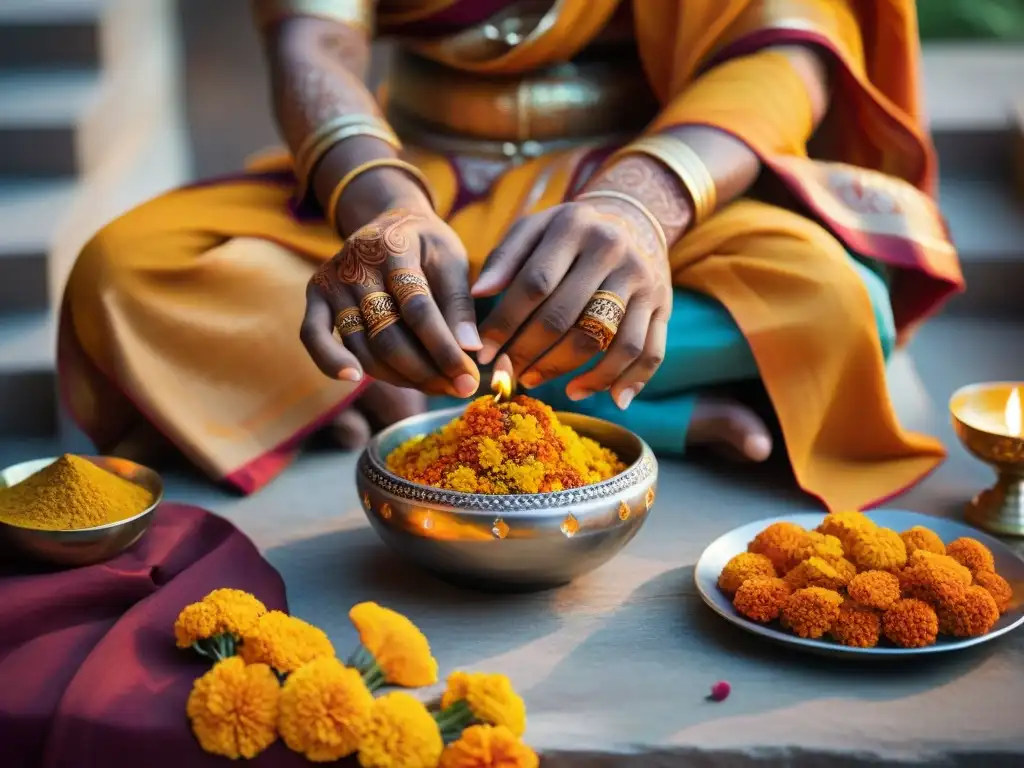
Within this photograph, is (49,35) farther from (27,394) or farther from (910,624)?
(910,624)

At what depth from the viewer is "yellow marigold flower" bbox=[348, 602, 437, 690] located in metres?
1.60

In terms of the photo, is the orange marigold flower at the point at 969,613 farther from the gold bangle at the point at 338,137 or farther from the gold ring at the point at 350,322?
the gold bangle at the point at 338,137

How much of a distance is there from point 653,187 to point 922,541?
0.69m

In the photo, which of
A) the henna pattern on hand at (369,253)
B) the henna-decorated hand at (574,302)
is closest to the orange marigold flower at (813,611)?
the henna-decorated hand at (574,302)

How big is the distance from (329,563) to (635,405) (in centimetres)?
62

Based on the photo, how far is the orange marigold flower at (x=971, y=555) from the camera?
5.87 ft

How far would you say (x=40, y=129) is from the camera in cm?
327

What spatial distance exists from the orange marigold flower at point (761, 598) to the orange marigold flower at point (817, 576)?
0.02m

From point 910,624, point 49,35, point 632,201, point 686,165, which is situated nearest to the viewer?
point 910,624

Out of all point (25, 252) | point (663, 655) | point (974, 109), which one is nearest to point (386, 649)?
point (663, 655)

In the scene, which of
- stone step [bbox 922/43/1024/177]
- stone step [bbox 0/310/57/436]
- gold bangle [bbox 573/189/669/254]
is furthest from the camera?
stone step [bbox 922/43/1024/177]

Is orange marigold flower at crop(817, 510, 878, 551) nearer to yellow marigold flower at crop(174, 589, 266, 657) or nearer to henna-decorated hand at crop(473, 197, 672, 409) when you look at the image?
henna-decorated hand at crop(473, 197, 672, 409)

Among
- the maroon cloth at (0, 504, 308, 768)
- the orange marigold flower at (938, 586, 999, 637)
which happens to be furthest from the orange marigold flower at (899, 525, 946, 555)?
the maroon cloth at (0, 504, 308, 768)

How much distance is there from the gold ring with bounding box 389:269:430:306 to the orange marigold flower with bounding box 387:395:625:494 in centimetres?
16
